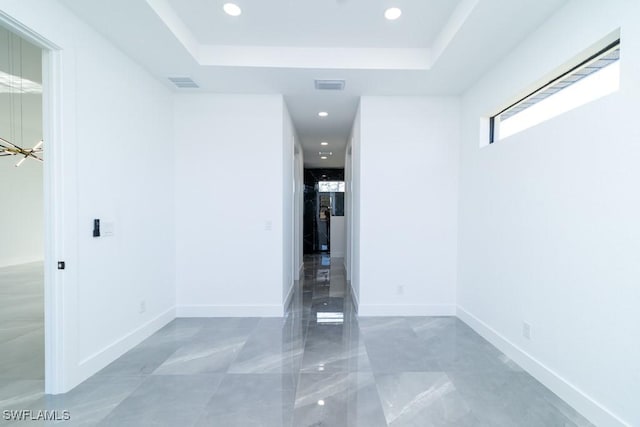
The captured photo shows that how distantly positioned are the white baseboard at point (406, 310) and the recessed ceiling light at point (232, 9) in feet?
11.2

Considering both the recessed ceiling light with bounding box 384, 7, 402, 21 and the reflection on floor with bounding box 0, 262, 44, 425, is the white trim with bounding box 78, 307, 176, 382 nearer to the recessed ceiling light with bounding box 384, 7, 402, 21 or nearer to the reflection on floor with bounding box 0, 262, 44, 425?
the reflection on floor with bounding box 0, 262, 44, 425

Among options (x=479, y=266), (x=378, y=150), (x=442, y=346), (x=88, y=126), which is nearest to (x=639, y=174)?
(x=479, y=266)

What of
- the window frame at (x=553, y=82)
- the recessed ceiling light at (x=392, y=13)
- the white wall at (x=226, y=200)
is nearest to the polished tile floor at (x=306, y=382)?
the white wall at (x=226, y=200)

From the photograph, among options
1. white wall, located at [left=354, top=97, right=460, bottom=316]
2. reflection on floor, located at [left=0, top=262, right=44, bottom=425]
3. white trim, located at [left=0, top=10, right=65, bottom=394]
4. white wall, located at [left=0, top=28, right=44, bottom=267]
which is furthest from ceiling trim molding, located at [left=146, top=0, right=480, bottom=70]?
white wall, located at [left=0, top=28, right=44, bottom=267]

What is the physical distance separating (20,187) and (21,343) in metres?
6.49

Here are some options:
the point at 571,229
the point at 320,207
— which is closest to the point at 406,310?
the point at 571,229

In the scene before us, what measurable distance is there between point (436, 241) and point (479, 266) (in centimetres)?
62

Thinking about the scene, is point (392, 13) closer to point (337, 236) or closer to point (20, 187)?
point (337, 236)

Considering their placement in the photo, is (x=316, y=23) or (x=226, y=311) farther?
(x=226, y=311)

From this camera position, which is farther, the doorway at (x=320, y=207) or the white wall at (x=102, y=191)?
the doorway at (x=320, y=207)

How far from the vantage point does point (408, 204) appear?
12.0 feet

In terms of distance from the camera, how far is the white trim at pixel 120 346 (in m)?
2.27

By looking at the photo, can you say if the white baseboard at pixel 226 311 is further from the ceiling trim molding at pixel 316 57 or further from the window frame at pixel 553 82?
the window frame at pixel 553 82

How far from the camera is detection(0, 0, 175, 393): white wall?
2.08 meters
